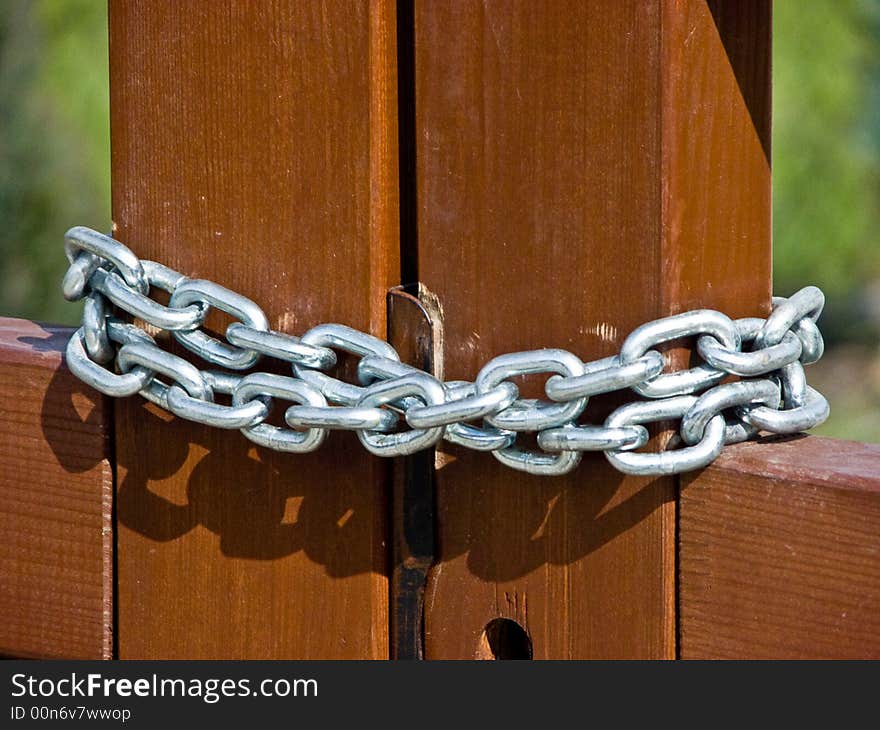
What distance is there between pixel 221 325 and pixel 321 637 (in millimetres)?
258

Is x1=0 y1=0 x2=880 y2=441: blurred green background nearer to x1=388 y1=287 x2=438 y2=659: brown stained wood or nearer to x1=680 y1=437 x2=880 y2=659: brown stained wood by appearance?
x1=388 y1=287 x2=438 y2=659: brown stained wood

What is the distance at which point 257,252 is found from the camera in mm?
1009

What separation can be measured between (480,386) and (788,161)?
22.4ft

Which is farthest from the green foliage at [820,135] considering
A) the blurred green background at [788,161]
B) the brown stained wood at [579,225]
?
the brown stained wood at [579,225]

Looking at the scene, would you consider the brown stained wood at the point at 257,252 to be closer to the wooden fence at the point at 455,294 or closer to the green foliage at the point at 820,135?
the wooden fence at the point at 455,294

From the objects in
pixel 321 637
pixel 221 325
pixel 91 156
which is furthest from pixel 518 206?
pixel 91 156

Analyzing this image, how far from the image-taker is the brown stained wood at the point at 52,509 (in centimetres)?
109

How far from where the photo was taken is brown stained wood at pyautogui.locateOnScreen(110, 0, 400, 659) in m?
0.97

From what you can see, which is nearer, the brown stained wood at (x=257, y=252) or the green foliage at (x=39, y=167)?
the brown stained wood at (x=257, y=252)

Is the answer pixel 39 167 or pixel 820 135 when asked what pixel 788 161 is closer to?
pixel 820 135

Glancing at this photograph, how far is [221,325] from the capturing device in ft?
3.34

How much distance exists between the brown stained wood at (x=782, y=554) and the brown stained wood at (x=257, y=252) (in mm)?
244

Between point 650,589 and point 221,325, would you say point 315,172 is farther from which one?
point 650,589

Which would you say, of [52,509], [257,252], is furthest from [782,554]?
[52,509]
